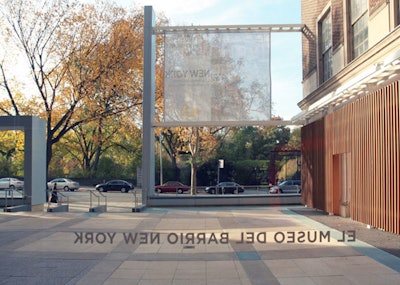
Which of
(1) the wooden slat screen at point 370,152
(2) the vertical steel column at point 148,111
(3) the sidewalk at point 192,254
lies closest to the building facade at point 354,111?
(1) the wooden slat screen at point 370,152

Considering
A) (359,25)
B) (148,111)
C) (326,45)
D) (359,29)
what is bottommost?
(148,111)

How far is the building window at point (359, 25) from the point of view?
1583 centimetres

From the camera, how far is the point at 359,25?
16516 mm

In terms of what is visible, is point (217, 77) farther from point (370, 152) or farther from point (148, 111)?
point (370, 152)

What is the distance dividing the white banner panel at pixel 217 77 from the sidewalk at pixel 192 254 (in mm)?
8891

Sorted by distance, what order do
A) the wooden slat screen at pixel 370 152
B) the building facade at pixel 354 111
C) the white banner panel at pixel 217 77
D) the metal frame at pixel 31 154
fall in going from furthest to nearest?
the white banner panel at pixel 217 77 → the metal frame at pixel 31 154 → the building facade at pixel 354 111 → the wooden slat screen at pixel 370 152

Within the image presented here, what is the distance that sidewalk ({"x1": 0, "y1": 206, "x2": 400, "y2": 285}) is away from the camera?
7449mm

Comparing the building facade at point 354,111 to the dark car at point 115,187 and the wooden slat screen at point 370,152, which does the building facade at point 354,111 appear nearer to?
the wooden slat screen at point 370,152

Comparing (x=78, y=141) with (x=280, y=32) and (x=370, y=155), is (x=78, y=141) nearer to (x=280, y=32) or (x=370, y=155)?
(x=280, y=32)

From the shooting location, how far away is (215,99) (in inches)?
901

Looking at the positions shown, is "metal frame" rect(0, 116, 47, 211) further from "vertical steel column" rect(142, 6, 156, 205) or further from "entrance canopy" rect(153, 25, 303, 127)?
"entrance canopy" rect(153, 25, 303, 127)

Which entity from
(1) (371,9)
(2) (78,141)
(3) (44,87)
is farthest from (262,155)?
(1) (371,9)

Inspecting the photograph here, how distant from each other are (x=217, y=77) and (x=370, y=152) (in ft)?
39.8

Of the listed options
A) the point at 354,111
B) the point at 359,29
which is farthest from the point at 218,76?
the point at 354,111
